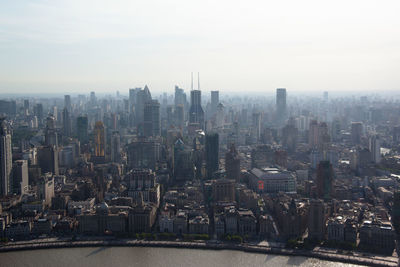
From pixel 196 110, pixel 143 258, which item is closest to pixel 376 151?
pixel 196 110

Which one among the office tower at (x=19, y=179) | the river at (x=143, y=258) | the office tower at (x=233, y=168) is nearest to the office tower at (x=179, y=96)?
the office tower at (x=233, y=168)

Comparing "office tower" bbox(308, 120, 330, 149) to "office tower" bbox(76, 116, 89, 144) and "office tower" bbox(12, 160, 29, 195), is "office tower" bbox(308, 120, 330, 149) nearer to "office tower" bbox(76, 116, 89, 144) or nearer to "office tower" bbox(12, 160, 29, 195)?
"office tower" bbox(76, 116, 89, 144)

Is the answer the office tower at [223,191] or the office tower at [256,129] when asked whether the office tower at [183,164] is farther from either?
the office tower at [256,129]

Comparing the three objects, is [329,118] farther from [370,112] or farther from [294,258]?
[294,258]

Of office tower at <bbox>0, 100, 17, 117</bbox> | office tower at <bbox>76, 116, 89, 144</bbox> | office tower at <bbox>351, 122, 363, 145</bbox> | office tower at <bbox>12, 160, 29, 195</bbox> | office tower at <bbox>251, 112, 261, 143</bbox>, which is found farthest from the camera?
office tower at <bbox>0, 100, 17, 117</bbox>

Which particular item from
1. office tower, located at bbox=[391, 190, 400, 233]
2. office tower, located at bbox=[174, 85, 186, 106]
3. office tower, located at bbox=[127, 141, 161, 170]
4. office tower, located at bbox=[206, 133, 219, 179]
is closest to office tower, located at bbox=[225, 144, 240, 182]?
office tower, located at bbox=[206, 133, 219, 179]
